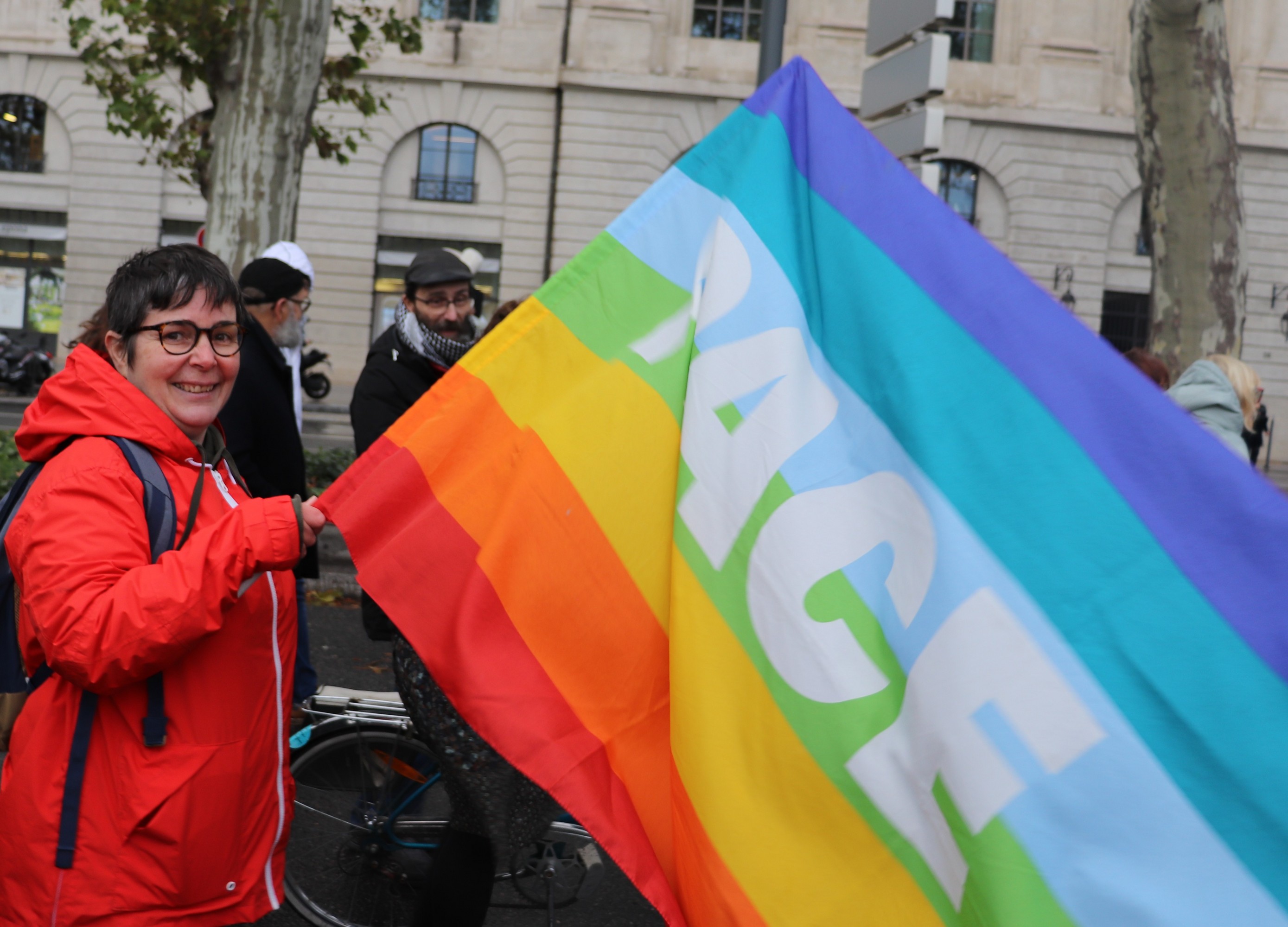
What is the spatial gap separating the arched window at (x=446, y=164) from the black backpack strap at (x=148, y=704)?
82.4ft

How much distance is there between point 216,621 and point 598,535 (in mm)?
602

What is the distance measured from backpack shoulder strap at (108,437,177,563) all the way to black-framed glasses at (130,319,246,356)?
0.18m

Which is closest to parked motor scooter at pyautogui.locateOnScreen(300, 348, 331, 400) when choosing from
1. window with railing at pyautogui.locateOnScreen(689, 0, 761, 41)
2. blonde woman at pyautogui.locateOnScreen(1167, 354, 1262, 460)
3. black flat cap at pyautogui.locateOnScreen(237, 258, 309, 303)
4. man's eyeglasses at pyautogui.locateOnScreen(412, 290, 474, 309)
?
window with railing at pyautogui.locateOnScreen(689, 0, 761, 41)

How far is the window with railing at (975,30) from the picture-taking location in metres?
26.6

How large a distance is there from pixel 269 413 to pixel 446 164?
23.2m

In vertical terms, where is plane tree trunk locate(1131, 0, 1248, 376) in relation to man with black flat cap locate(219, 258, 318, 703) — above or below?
above

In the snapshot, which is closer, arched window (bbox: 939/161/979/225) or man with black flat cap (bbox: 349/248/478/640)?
man with black flat cap (bbox: 349/248/478/640)

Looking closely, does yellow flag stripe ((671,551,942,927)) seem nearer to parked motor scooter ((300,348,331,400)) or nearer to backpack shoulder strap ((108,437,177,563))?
backpack shoulder strap ((108,437,177,563))

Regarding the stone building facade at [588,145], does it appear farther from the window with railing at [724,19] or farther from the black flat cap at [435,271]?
the black flat cap at [435,271]

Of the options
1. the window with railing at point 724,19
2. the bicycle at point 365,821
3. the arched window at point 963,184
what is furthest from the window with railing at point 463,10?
the bicycle at point 365,821

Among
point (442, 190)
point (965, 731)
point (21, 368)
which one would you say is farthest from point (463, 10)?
point (965, 731)

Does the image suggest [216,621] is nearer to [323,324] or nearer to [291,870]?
[291,870]

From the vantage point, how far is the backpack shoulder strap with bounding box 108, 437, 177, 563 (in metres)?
1.86

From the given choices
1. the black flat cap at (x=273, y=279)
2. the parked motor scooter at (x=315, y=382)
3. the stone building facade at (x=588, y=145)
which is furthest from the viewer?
the stone building facade at (x=588, y=145)
